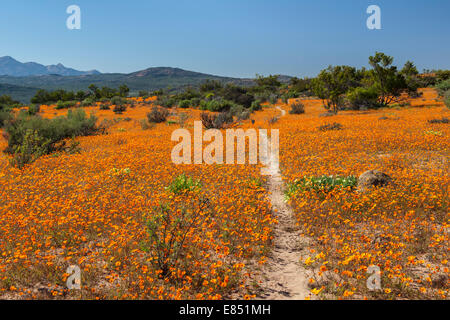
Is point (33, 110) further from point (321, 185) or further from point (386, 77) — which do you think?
point (386, 77)

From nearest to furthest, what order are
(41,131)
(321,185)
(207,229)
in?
1. (207,229)
2. (321,185)
3. (41,131)

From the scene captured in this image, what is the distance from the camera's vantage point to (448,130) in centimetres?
1481

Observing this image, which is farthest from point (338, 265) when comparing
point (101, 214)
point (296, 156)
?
point (296, 156)

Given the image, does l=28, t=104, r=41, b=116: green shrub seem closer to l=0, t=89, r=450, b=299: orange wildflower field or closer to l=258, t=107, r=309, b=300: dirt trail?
l=0, t=89, r=450, b=299: orange wildflower field

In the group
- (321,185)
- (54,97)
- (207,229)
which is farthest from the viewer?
(54,97)

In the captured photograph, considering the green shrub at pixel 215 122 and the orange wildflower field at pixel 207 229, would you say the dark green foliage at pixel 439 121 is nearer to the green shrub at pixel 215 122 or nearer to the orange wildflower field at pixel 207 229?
the orange wildflower field at pixel 207 229

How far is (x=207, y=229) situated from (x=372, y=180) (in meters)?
4.77

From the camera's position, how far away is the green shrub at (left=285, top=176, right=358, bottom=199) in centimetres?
708

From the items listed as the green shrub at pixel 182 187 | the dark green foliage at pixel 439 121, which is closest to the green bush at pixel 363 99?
the dark green foliage at pixel 439 121

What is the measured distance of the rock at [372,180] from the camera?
7.21m

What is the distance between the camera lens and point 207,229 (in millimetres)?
5719

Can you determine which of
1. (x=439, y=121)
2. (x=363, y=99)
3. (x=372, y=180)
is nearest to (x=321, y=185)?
(x=372, y=180)
